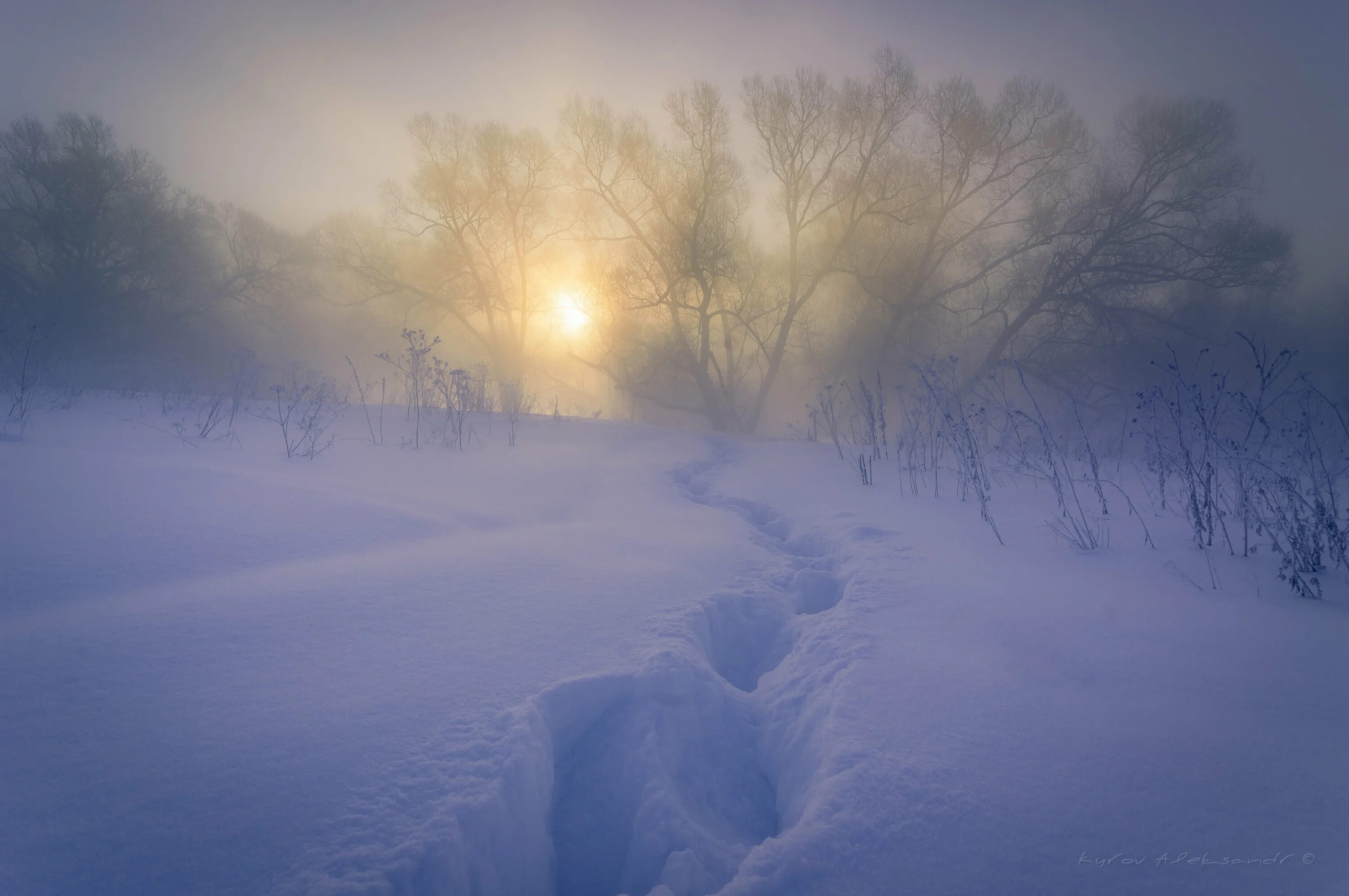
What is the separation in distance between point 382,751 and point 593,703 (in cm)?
68

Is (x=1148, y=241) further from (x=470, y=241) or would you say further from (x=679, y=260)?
(x=470, y=241)

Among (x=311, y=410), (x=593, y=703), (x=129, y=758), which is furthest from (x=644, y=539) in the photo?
(x=311, y=410)

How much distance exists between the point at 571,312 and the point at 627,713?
14.7 meters

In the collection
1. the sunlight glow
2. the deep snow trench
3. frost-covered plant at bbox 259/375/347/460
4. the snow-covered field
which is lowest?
the deep snow trench

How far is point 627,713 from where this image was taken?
6.36 ft

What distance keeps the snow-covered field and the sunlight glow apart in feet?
40.2

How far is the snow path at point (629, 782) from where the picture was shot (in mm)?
1299

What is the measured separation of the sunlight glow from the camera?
14945 mm

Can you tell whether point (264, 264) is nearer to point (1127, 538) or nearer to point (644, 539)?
point (644, 539)

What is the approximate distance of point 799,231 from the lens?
13008 millimetres

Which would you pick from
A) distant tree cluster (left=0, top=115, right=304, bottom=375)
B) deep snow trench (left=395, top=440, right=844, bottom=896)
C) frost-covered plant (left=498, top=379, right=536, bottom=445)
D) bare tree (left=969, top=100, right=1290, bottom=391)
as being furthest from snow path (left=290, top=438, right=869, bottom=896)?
distant tree cluster (left=0, top=115, right=304, bottom=375)

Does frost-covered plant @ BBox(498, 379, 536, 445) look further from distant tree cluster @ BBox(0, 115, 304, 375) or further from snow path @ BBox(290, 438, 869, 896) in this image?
distant tree cluster @ BBox(0, 115, 304, 375)

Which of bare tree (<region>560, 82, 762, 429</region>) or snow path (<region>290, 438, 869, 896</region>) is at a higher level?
bare tree (<region>560, 82, 762, 429</region>)

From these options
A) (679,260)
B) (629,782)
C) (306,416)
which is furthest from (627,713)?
(679,260)
